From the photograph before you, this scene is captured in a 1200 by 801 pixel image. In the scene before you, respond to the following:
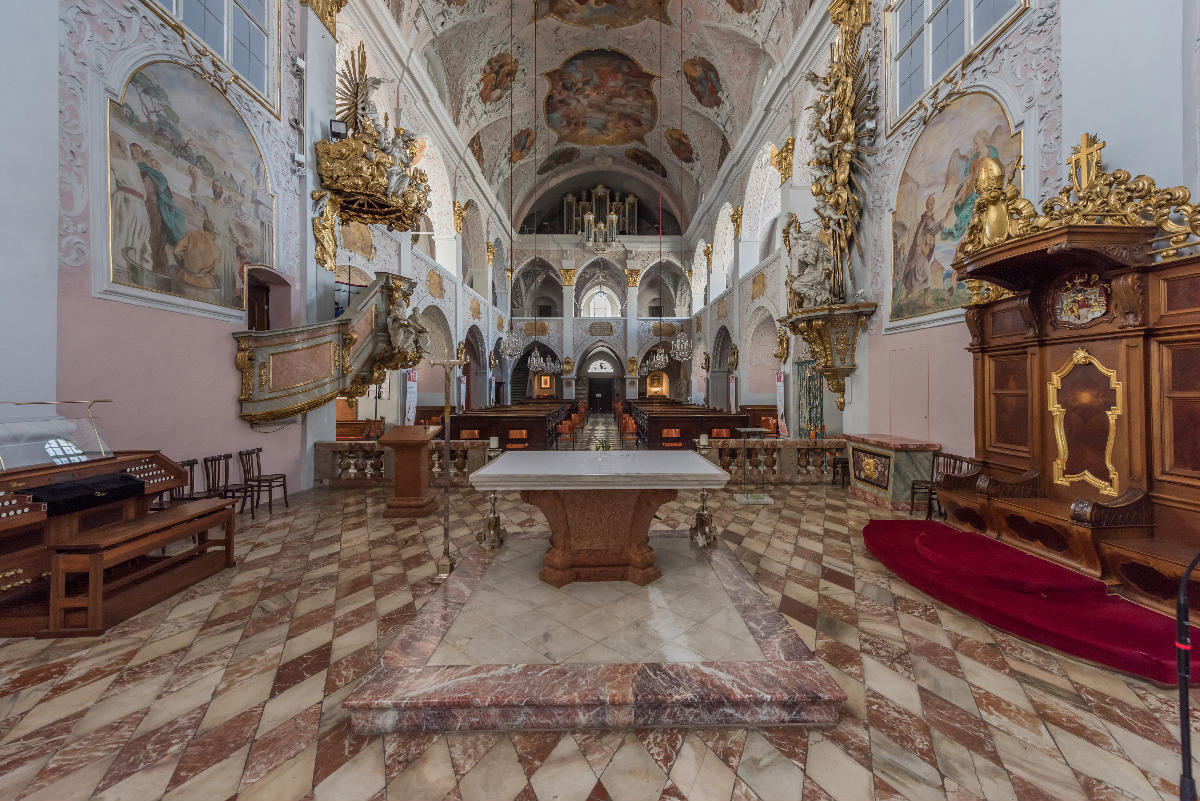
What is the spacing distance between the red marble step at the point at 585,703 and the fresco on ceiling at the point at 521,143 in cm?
1772

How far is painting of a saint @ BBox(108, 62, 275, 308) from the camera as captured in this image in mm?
4184

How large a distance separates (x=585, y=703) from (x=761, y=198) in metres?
13.9

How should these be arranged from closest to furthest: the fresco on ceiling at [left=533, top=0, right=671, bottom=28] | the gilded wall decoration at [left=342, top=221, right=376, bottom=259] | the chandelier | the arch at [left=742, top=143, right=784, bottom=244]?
1. the gilded wall decoration at [left=342, top=221, right=376, bottom=259]
2. the fresco on ceiling at [left=533, top=0, right=671, bottom=28]
3. the arch at [left=742, top=143, right=784, bottom=244]
4. the chandelier

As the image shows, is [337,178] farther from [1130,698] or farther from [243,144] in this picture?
[1130,698]

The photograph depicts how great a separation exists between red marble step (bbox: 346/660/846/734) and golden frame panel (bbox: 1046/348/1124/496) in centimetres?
306

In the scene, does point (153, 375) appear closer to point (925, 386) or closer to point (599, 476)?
point (599, 476)

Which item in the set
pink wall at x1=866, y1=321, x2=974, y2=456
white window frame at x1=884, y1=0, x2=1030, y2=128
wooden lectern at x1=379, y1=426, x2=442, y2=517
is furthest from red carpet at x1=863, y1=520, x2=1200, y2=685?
white window frame at x1=884, y1=0, x2=1030, y2=128

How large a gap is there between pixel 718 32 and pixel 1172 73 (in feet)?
35.2

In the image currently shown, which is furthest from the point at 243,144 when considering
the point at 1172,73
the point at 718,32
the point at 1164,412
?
the point at 718,32

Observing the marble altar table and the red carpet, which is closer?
the red carpet

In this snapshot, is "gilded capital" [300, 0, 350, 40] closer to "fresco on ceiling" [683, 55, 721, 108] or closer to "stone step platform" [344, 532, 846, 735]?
"stone step platform" [344, 532, 846, 735]

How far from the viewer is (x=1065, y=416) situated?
12.2 ft

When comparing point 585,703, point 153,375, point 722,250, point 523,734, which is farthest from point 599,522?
point 722,250

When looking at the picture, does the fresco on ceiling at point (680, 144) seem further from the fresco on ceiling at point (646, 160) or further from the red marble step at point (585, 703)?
the red marble step at point (585, 703)
